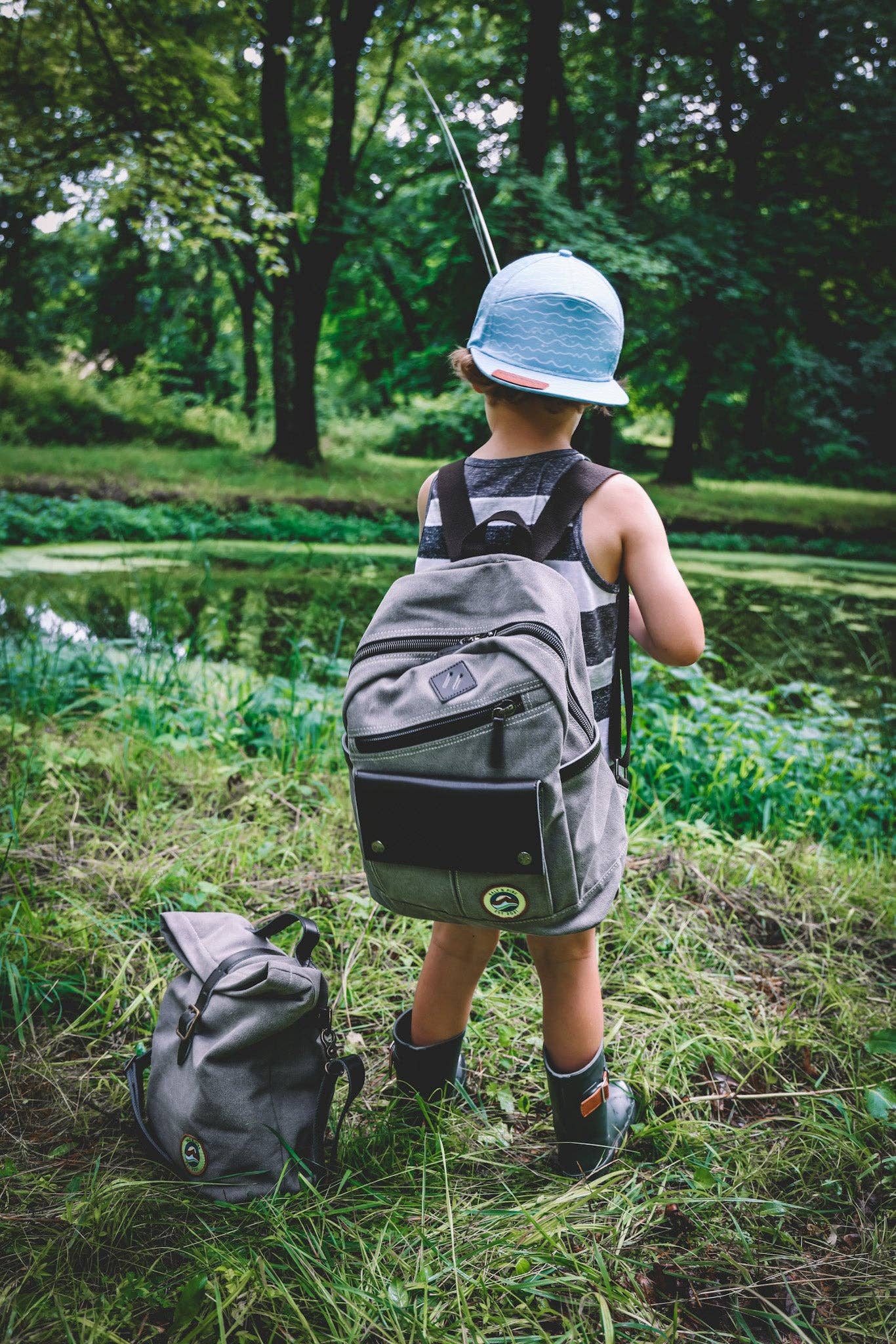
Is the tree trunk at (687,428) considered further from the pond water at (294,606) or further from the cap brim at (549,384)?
the cap brim at (549,384)

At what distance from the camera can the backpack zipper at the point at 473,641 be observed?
1054 millimetres

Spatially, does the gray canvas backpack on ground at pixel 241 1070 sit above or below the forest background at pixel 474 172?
below

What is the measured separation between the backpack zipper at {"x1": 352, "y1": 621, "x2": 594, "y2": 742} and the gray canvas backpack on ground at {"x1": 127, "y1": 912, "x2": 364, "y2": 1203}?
496mm

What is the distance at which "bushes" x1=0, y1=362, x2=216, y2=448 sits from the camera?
10.9m

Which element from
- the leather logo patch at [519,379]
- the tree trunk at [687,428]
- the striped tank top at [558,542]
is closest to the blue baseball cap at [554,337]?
the leather logo patch at [519,379]

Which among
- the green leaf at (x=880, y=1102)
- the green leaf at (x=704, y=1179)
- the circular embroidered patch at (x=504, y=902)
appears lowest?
the green leaf at (x=880, y=1102)

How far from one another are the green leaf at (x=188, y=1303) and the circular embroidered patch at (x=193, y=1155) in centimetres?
19

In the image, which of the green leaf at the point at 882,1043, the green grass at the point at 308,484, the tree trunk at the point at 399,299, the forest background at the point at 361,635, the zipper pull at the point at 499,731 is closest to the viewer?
the zipper pull at the point at 499,731

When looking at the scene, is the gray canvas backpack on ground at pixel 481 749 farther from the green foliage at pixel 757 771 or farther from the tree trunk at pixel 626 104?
the tree trunk at pixel 626 104

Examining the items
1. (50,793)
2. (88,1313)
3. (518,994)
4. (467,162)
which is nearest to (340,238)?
(467,162)

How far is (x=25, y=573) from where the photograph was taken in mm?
4941

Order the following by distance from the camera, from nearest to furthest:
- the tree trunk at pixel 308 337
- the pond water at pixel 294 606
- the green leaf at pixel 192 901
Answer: the green leaf at pixel 192 901 < the pond water at pixel 294 606 < the tree trunk at pixel 308 337

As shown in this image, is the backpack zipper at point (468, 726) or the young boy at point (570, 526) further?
the young boy at point (570, 526)

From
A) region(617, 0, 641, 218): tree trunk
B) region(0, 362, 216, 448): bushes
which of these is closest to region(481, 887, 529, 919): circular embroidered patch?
region(617, 0, 641, 218): tree trunk
